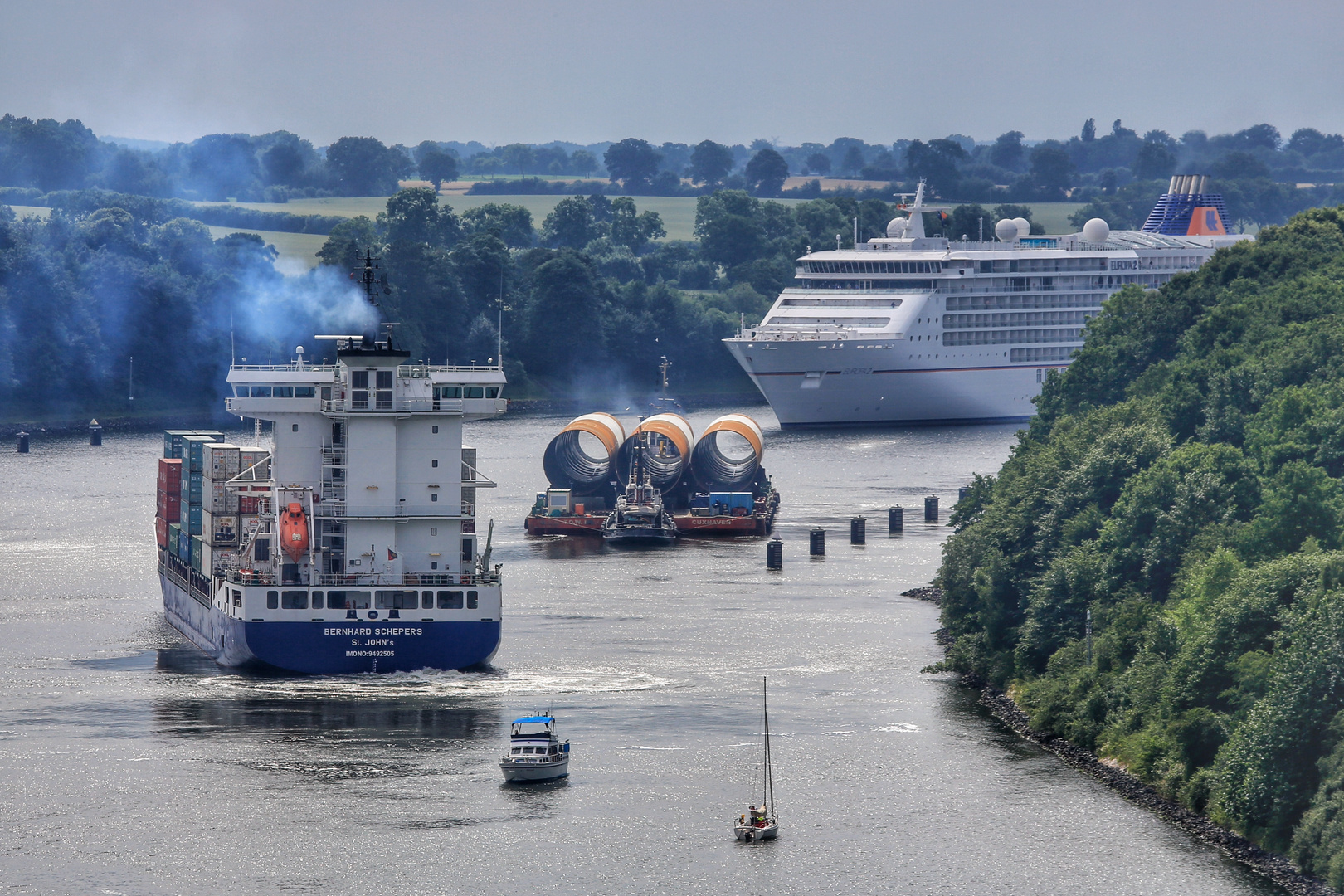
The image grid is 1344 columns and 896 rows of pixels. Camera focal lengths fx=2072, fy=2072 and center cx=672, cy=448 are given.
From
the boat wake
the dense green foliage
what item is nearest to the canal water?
the boat wake

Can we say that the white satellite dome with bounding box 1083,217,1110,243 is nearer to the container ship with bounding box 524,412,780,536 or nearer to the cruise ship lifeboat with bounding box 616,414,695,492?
the container ship with bounding box 524,412,780,536

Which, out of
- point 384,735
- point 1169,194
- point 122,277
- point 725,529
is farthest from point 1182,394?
point 1169,194

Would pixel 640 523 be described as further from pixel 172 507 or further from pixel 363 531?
pixel 363 531

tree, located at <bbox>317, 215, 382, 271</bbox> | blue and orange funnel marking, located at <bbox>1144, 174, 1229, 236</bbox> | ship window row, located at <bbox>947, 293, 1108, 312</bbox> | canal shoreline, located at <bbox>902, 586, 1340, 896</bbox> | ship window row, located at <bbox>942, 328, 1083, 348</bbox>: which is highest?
blue and orange funnel marking, located at <bbox>1144, 174, 1229, 236</bbox>

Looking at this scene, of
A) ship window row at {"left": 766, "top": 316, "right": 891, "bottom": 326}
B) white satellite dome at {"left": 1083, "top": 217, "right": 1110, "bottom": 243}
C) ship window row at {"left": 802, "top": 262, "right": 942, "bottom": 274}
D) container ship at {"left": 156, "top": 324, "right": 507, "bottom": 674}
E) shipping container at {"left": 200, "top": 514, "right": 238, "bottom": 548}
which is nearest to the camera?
container ship at {"left": 156, "top": 324, "right": 507, "bottom": 674}

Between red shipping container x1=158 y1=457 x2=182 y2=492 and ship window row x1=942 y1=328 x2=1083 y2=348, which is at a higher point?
ship window row x1=942 y1=328 x2=1083 y2=348

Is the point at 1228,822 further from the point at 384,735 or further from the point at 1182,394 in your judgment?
the point at 1182,394

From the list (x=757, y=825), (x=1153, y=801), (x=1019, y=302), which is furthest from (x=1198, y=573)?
(x=1019, y=302)
